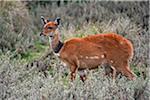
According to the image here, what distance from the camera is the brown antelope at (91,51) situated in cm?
787

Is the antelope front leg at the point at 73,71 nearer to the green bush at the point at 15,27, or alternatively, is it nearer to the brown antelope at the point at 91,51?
the brown antelope at the point at 91,51

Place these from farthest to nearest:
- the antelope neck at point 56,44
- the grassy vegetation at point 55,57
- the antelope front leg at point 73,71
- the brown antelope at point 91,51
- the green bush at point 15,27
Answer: the green bush at point 15,27 < the antelope neck at point 56,44 < the brown antelope at point 91,51 < the antelope front leg at point 73,71 < the grassy vegetation at point 55,57

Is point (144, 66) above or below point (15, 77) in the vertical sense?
below

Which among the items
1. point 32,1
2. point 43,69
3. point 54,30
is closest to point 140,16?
point 32,1

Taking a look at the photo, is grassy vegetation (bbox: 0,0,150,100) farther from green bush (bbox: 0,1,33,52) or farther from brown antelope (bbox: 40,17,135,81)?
brown antelope (bbox: 40,17,135,81)

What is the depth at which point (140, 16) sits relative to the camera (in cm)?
1264

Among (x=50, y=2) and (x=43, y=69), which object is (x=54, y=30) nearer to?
(x=43, y=69)

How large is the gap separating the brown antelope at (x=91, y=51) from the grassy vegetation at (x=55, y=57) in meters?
0.16

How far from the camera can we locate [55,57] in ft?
31.2

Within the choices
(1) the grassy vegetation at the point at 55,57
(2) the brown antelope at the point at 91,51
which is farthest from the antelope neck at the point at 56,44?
(1) the grassy vegetation at the point at 55,57

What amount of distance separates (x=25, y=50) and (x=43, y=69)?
1.53m

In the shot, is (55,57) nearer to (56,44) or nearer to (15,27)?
(56,44)

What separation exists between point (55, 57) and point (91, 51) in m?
1.65

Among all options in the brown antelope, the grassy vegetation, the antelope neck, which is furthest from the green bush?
the brown antelope
